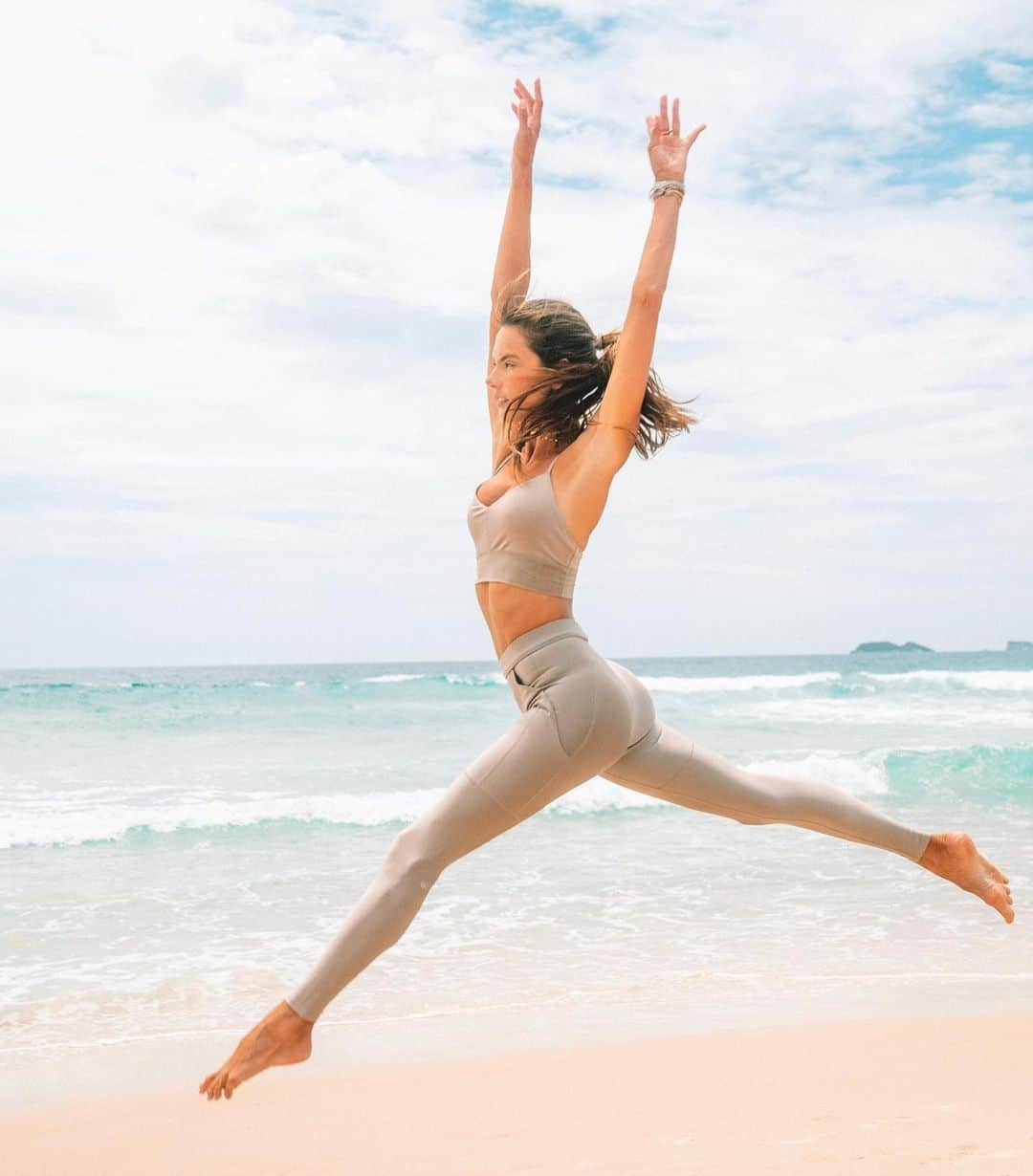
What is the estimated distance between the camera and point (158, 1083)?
4.78 meters

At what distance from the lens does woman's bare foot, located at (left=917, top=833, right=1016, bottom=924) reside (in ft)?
12.5

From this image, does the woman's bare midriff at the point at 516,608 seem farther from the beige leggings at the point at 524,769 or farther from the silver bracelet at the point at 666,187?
the silver bracelet at the point at 666,187

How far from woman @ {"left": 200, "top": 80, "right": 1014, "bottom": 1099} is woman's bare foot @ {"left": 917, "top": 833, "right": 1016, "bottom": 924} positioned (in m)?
0.61

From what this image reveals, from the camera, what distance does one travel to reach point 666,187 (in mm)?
3240

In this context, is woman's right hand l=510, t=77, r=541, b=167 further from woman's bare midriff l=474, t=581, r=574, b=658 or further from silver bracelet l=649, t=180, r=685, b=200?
woman's bare midriff l=474, t=581, r=574, b=658

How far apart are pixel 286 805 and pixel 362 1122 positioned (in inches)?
351

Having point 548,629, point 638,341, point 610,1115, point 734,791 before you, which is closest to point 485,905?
point 610,1115

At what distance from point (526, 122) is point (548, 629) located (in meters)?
1.69

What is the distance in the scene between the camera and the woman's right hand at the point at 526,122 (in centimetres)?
381

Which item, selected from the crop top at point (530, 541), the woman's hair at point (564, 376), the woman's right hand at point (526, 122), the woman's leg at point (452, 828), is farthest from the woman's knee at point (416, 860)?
the woman's right hand at point (526, 122)

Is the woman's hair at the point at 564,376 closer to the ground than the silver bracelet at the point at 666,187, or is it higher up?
closer to the ground

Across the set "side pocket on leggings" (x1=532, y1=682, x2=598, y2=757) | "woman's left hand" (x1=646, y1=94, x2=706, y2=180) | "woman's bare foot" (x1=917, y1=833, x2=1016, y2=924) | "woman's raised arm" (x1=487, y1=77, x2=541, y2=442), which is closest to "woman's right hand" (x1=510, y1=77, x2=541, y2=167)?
"woman's raised arm" (x1=487, y1=77, x2=541, y2=442)

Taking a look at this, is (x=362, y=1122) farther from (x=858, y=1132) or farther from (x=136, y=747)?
(x=136, y=747)

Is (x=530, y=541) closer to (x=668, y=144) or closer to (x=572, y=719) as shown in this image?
(x=572, y=719)
